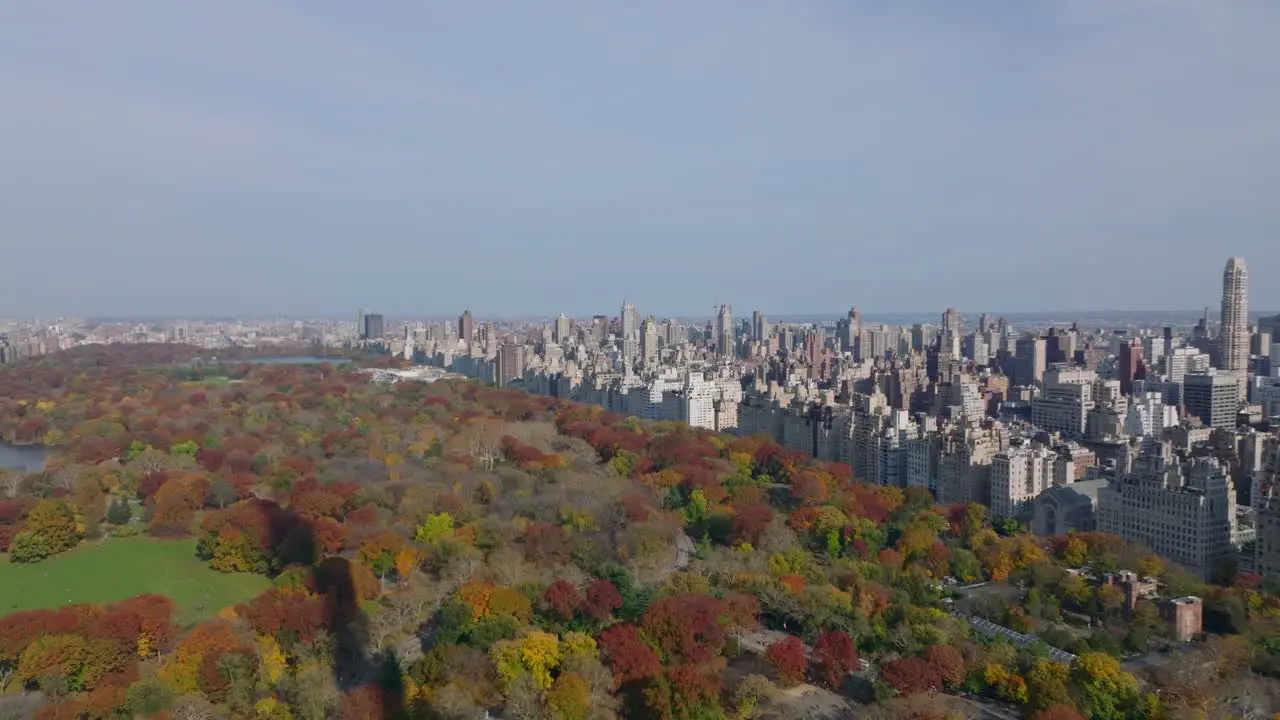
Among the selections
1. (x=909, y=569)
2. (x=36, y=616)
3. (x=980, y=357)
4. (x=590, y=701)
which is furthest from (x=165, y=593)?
(x=980, y=357)

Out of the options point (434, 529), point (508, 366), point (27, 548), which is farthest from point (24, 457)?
point (508, 366)

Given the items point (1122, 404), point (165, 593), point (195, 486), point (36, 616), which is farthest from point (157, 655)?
point (1122, 404)

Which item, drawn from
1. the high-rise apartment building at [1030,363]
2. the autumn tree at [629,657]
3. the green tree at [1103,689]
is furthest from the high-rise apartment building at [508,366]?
the green tree at [1103,689]

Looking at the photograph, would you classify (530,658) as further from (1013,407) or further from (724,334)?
(724,334)

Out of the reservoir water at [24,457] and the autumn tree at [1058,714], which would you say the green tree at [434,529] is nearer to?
the autumn tree at [1058,714]

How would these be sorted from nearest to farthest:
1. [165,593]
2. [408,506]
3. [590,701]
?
[590,701] → [165,593] → [408,506]

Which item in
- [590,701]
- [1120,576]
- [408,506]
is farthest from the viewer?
[408,506]

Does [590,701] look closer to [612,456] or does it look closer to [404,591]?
[404,591]

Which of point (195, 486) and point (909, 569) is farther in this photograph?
point (195, 486)
